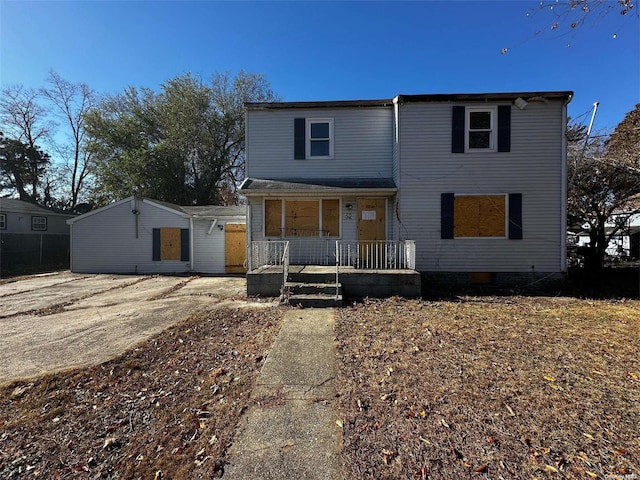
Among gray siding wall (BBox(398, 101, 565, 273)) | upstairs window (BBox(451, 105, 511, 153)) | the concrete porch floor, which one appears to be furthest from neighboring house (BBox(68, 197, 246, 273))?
upstairs window (BBox(451, 105, 511, 153))

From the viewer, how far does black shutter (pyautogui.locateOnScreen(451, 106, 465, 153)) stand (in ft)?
28.7

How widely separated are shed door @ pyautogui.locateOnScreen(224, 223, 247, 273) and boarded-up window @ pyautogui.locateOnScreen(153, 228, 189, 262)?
1.85 meters

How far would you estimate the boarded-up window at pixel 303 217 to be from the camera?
9.76 m

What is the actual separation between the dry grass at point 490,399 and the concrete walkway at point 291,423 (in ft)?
0.54

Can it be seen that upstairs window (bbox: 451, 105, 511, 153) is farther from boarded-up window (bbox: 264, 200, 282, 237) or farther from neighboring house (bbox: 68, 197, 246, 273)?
neighboring house (bbox: 68, 197, 246, 273)

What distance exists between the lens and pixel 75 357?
4004 mm

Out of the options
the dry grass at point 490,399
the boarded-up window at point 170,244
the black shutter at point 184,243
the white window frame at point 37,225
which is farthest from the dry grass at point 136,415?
the white window frame at point 37,225

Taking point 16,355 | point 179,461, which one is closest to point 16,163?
point 16,355

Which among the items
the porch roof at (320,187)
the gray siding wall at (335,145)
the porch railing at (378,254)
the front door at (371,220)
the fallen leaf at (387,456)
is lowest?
the fallen leaf at (387,456)

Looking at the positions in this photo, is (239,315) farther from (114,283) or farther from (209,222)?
(209,222)

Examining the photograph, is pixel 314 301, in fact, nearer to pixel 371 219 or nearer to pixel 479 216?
pixel 371 219

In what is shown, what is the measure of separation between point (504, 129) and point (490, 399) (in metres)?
8.63

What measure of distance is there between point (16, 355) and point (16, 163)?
100 feet

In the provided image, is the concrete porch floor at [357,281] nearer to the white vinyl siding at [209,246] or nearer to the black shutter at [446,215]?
the black shutter at [446,215]
